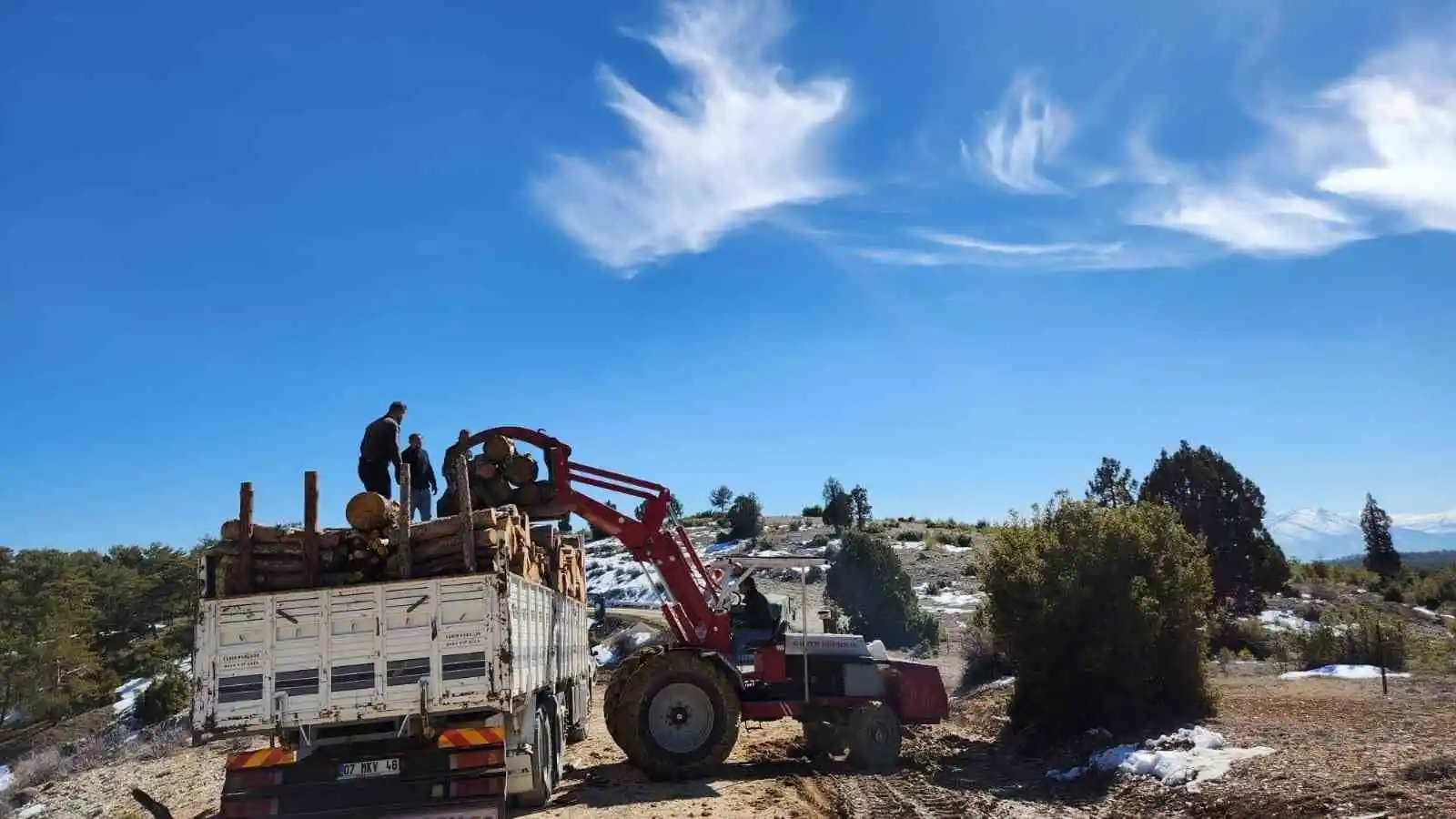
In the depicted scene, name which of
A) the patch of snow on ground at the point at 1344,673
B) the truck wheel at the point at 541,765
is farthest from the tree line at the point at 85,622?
the patch of snow on ground at the point at 1344,673

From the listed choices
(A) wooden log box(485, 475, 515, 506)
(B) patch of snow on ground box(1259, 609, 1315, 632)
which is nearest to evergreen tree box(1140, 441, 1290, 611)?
(B) patch of snow on ground box(1259, 609, 1315, 632)

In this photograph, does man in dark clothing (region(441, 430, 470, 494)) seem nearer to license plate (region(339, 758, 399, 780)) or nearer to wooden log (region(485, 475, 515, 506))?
wooden log (region(485, 475, 515, 506))

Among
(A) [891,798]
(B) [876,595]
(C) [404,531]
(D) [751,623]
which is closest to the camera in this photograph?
(C) [404,531]

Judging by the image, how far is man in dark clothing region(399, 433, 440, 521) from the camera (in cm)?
1304

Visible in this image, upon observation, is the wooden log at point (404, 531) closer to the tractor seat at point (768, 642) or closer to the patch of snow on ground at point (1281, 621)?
the tractor seat at point (768, 642)

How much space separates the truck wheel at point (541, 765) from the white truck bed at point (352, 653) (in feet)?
6.04

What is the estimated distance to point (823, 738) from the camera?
48.6ft

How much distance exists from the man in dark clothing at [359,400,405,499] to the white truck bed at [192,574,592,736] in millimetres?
3634

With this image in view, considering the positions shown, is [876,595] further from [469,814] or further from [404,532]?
[404,532]

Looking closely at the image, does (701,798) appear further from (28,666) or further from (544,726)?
(28,666)

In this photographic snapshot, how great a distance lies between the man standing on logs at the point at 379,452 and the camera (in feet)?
40.8

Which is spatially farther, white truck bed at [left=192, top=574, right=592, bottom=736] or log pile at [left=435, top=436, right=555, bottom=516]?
log pile at [left=435, top=436, right=555, bottom=516]

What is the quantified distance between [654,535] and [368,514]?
Result: 529 cm

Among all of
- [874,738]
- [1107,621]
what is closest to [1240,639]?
[1107,621]
